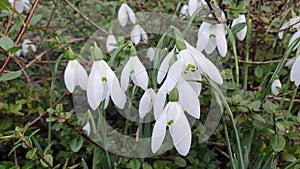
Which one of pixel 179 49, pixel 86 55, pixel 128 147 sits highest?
pixel 179 49

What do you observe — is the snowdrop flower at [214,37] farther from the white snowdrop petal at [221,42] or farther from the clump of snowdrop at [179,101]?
the clump of snowdrop at [179,101]

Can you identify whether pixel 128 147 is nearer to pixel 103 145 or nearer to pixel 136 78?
pixel 103 145

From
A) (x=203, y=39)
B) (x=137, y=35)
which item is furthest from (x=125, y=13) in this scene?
(x=203, y=39)

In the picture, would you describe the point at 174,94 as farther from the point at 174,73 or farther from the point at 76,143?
the point at 76,143

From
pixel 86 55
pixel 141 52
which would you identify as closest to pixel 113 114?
pixel 141 52

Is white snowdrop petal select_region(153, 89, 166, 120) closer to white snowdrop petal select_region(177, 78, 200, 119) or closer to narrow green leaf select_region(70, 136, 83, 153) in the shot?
white snowdrop petal select_region(177, 78, 200, 119)

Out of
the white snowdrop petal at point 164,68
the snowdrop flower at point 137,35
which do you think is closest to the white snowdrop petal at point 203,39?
the white snowdrop petal at point 164,68

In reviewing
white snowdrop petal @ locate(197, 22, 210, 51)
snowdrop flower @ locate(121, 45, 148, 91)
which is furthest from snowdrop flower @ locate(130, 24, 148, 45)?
snowdrop flower @ locate(121, 45, 148, 91)
